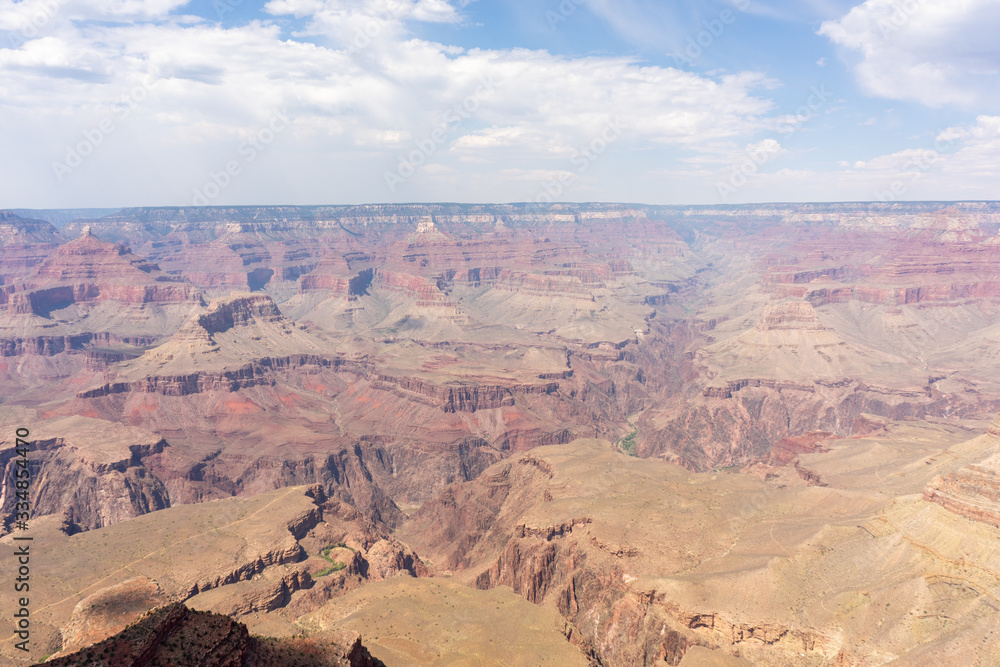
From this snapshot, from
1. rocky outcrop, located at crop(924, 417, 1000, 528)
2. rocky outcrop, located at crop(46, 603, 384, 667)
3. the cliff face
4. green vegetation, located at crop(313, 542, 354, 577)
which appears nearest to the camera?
rocky outcrop, located at crop(46, 603, 384, 667)

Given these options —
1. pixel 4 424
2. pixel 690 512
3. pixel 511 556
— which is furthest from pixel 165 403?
pixel 690 512

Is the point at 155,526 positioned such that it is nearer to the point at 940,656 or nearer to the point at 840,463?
the point at 940,656

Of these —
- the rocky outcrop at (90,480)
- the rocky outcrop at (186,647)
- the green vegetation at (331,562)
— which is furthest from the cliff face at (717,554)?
the rocky outcrop at (90,480)

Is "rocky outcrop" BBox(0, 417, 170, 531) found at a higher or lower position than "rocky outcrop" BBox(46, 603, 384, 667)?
lower

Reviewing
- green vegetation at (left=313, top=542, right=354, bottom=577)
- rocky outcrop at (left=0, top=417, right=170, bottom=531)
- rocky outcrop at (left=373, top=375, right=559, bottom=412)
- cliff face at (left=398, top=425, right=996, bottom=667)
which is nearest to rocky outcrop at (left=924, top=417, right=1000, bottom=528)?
A: cliff face at (left=398, top=425, right=996, bottom=667)

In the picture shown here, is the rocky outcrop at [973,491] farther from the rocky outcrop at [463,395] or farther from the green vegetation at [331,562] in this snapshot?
the rocky outcrop at [463,395]

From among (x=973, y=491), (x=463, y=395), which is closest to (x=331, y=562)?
(x=973, y=491)

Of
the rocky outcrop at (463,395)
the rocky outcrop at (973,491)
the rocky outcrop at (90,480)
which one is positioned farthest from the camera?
the rocky outcrop at (463,395)

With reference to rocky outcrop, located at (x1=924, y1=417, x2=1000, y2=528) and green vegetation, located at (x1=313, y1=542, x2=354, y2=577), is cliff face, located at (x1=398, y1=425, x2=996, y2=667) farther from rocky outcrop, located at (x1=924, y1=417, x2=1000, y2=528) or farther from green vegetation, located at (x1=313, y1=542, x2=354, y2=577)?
green vegetation, located at (x1=313, y1=542, x2=354, y2=577)
